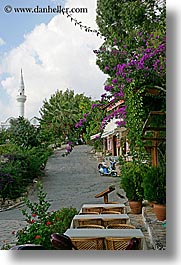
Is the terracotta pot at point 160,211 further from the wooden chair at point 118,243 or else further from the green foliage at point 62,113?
the green foliage at point 62,113

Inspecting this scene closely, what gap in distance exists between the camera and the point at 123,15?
4656 millimetres

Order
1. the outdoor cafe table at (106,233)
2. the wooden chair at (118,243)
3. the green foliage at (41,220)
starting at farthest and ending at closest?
the green foliage at (41,220) < the outdoor cafe table at (106,233) < the wooden chair at (118,243)

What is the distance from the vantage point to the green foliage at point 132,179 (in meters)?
5.42

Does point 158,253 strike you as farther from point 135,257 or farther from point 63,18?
point 63,18

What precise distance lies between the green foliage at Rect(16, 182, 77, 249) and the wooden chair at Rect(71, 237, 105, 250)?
0.50 meters

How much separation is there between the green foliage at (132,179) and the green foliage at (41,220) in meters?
0.91

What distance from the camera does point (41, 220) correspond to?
471 cm

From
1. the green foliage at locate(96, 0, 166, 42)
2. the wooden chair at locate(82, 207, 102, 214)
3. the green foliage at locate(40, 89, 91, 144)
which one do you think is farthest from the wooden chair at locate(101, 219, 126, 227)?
the green foliage at locate(96, 0, 166, 42)

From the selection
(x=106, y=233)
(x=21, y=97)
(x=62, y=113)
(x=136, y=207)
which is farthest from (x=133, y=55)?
(x=136, y=207)

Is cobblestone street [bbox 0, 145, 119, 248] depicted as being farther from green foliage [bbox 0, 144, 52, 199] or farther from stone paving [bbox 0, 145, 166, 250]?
green foliage [bbox 0, 144, 52, 199]

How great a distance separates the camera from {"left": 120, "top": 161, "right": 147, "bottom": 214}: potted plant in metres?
5.44

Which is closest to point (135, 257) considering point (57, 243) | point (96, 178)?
point (57, 243)

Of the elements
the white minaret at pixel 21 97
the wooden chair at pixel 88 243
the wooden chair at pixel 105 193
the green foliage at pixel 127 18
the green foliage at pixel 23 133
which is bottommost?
the wooden chair at pixel 88 243

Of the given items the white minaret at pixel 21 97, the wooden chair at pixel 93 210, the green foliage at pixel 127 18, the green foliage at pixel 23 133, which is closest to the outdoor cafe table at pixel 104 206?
the wooden chair at pixel 93 210
